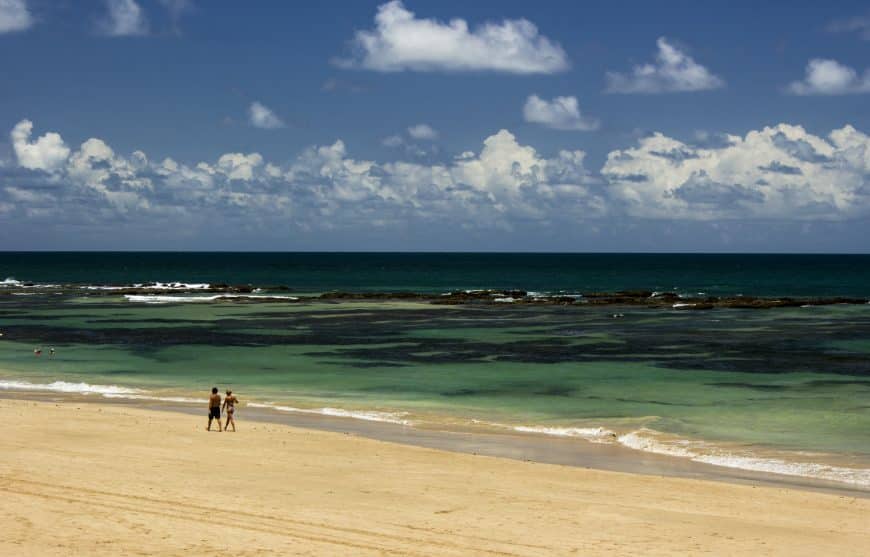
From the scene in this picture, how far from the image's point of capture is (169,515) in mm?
17141

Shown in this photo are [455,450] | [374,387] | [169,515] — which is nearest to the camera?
[169,515]

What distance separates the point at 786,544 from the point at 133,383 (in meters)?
29.7

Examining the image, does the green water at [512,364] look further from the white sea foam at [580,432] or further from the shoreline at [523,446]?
the shoreline at [523,446]

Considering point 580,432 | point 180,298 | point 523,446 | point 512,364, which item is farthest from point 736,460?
point 180,298

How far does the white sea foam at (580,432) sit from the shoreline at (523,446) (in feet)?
1.33

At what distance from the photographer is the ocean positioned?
29.9 meters

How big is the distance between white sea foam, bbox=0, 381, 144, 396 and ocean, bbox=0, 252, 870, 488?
95 millimetres

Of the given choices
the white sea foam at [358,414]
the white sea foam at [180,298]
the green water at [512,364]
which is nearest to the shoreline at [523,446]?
the white sea foam at [358,414]

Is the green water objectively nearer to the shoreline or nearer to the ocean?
the ocean

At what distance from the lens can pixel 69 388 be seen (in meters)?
38.1


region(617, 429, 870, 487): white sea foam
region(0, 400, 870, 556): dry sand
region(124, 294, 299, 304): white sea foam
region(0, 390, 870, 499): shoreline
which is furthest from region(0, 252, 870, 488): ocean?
region(124, 294, 299, 304): white sea foam

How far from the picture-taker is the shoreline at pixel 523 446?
23.0 metres

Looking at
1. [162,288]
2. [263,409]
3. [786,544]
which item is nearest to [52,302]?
[162,288]

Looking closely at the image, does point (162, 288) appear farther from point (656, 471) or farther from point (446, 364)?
point (656, 471)
